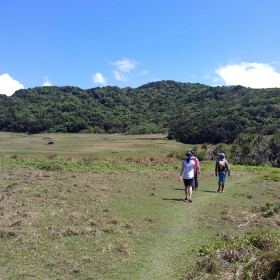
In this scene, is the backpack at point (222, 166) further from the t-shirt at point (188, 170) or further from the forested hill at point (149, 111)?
the forested hill at point (149, 111)

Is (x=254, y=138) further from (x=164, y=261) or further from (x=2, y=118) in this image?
(x=2, y=118)

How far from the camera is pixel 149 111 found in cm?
14275

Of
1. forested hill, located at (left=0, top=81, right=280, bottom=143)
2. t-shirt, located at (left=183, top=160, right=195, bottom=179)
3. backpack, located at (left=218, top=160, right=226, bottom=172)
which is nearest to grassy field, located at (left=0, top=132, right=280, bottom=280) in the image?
t-shirt, located at (left=183, top=160, right=195, bottom=179)

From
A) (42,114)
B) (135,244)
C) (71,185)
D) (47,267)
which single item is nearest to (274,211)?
(135,244)

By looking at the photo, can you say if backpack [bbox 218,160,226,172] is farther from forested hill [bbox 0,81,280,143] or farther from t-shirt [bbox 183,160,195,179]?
forested hill [bbox 0,81,280,143]

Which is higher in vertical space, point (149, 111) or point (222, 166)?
point (149, 111)

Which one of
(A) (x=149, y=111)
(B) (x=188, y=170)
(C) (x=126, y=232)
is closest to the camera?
(C) (x=126, y=232)

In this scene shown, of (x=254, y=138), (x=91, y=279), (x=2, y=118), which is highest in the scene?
(x=2, y=118)

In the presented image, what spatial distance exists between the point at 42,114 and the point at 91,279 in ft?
402

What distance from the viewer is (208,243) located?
7.79 metres

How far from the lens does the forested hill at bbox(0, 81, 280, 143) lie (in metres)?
70.4

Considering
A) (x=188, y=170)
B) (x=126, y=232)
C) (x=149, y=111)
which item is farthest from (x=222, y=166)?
(x=149, y=111)

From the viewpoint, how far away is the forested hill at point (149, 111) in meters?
70.4

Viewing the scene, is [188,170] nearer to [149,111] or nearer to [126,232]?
[126,232]
